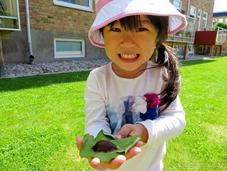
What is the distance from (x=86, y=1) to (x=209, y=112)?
23.5 feet

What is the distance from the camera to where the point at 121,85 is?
4.32 feet

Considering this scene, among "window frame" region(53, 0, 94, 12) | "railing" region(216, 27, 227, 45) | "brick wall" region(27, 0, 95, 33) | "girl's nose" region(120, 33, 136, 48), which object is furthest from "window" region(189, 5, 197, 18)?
"girl's nose" region(120, 33, 136, 48)

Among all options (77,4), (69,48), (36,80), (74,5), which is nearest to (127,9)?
(36,80)

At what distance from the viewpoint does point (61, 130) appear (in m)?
2.97

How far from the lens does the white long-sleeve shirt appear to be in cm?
125

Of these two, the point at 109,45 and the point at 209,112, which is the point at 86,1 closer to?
the point at 209,112

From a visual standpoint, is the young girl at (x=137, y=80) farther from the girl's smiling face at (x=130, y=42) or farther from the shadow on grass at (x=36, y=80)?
the shadow on grass at (x=36, y=80)

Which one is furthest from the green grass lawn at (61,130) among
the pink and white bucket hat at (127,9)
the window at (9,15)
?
the pink and white bucket hat at (127,9)

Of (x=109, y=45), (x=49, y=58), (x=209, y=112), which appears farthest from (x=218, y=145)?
(x=49, y=58)

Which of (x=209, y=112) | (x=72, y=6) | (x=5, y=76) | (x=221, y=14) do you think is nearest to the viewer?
(x=209, y=112)

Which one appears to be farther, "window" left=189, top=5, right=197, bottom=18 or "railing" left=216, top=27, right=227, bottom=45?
"railing" left=216, top=27, right=227, bottom=45

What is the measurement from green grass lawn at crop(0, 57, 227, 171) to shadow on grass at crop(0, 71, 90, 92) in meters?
0.02

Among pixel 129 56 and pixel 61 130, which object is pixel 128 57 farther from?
pixel 61 130

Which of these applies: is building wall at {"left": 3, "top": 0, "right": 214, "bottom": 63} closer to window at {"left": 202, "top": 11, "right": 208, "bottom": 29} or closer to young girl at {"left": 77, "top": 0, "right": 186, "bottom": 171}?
young girl at {"left": 77, "top": 0, "right": 186, "bottom": 171}
